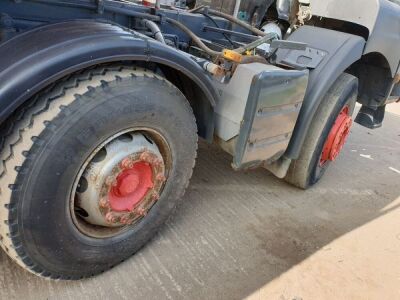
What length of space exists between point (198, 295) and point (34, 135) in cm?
114

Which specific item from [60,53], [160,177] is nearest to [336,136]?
[160,177]

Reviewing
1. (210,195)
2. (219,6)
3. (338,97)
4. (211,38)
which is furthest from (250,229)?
(219,6)

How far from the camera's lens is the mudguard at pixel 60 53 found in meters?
1.42

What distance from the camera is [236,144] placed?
224cm

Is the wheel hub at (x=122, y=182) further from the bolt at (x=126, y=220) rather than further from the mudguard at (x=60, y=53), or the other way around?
the mudguard at (x=60, y=53)

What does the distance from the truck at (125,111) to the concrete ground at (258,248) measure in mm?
168

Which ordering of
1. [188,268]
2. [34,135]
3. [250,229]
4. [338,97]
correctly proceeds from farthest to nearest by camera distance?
[338,97], [250,229], [188,268], [34,135]

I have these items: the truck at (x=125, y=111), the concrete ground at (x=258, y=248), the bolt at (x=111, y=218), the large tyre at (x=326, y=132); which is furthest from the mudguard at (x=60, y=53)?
the large tyre at (x=326, y=132)

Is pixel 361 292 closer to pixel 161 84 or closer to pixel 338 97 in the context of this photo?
pixel 338 97

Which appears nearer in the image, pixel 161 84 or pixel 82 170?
pixel 82 170

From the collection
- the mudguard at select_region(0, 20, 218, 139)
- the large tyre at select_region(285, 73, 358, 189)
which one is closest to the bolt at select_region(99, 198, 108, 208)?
the mudguard at select_region(0, 20, 218, 139)

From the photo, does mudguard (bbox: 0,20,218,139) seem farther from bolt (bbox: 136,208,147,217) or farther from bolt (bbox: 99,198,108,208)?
bolt (bbox: 136,208,147,217)

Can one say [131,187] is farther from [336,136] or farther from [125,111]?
[336,136]

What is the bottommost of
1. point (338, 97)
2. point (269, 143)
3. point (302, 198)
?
point (302, 198)
